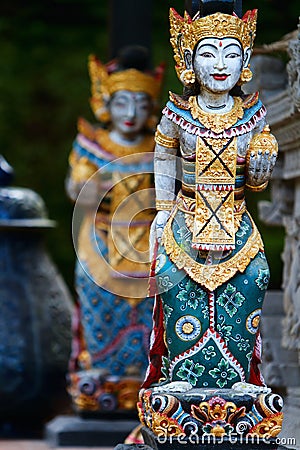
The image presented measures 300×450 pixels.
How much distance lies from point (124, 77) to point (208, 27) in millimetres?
2810

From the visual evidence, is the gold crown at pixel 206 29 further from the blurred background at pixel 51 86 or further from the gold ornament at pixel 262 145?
the blurred background at pixel 51 86

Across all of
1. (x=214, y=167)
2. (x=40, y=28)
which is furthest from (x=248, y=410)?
(x=40, y=28)

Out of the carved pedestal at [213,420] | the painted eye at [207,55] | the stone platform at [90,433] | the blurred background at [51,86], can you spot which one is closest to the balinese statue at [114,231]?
the stone platform at [90,433]

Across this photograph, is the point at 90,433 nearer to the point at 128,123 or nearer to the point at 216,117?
the point at 128,123

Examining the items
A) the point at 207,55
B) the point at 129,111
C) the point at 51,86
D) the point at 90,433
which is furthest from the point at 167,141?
the point at 51,86

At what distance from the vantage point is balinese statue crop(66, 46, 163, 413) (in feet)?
27.8

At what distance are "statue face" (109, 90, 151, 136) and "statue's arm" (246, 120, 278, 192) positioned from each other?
2.81 m

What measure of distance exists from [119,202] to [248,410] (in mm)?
3046

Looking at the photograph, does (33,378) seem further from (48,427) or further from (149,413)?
(149,413)

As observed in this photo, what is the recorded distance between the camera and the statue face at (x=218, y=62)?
5.80 metres

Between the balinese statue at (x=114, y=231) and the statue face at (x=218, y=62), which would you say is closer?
the statue face at (x=218, y=62)

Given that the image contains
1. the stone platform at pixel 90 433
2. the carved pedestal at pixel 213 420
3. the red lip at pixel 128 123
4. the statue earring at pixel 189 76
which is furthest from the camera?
the red lip at pixel 128 123

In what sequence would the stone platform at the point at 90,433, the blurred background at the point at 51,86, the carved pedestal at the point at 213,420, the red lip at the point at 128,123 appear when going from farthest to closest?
the blurred background at the point at 51,86
the red lip at the point at 128,123
the stone platform at the point at 90,433
the carved pedestal at the point at 213,420

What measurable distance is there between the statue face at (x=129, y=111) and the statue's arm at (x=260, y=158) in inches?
111
